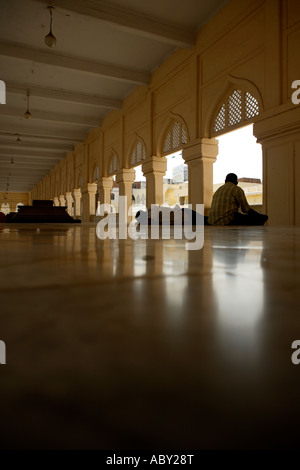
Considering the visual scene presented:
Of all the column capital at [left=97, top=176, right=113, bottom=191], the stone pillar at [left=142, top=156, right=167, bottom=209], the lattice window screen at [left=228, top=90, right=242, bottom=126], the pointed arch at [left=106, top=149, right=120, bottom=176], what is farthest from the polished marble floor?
the column capital at [left=97, top=176, right=113, bottom=191]

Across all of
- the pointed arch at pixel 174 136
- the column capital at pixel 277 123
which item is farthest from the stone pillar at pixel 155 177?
the column capital at pixel 277 123

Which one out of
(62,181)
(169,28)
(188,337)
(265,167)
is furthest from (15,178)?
(188,337)

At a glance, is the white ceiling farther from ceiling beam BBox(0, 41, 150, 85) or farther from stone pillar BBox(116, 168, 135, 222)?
stone pillar BBox(116, 168, 135, 222)

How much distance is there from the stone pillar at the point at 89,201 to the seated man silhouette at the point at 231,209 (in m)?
8.84

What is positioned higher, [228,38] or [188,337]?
[228,38]

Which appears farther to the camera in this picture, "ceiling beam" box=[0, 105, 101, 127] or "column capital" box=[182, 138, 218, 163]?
"ceiling beam" box=[0, 105, 101, 127]

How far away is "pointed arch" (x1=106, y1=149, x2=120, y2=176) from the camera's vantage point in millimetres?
10842

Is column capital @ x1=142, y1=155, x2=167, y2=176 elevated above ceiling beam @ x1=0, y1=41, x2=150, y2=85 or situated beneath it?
situated beneath

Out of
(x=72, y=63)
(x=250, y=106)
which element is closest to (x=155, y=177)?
(x=72, y=63)

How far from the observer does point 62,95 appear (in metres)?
8.88

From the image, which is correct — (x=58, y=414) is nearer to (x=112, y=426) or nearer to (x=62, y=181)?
(x=112, y=426)

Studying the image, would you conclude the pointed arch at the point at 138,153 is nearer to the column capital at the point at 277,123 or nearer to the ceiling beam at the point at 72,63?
the ceiling beam at the point at 72,63
